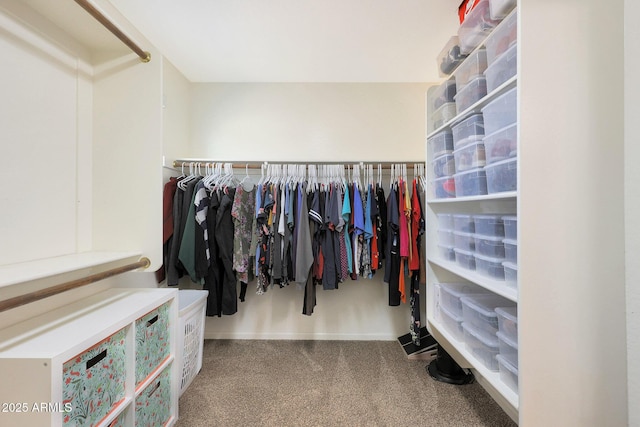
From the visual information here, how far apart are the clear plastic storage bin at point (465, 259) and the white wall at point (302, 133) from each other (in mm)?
956

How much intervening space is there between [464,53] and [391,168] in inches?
36.2

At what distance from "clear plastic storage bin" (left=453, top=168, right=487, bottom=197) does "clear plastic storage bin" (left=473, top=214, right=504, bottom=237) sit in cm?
13

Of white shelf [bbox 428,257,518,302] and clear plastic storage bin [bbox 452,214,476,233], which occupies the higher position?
clear plastic storage bin [bbox 452,214,476,233]

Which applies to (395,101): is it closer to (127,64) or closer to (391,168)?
(391,168)

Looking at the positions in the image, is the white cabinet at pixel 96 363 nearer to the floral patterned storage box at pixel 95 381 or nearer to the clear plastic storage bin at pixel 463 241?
the floral patterned storage box at pixel 95 381

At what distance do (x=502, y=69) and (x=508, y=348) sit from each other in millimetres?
1236

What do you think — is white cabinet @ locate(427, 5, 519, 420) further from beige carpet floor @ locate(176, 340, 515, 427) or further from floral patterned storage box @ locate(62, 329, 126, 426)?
floral patterned storage box @ locate(62, 329, 126, 426)

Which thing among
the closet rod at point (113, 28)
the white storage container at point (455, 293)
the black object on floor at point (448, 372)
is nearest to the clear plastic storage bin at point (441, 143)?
the white storage container at point (455, 293)

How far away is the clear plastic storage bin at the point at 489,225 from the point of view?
3.70 ft

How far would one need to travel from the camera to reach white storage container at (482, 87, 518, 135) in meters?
0.96

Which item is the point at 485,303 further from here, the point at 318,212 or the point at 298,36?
the point at 298,36

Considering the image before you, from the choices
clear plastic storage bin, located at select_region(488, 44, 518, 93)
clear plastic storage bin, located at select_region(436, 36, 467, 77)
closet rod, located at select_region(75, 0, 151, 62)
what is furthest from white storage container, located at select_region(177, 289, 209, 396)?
clear plastic storage bin, located at select_region(436, 36, 467, 77)

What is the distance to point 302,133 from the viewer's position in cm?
229

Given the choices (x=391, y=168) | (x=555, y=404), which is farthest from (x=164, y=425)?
(x=391, y=168)
